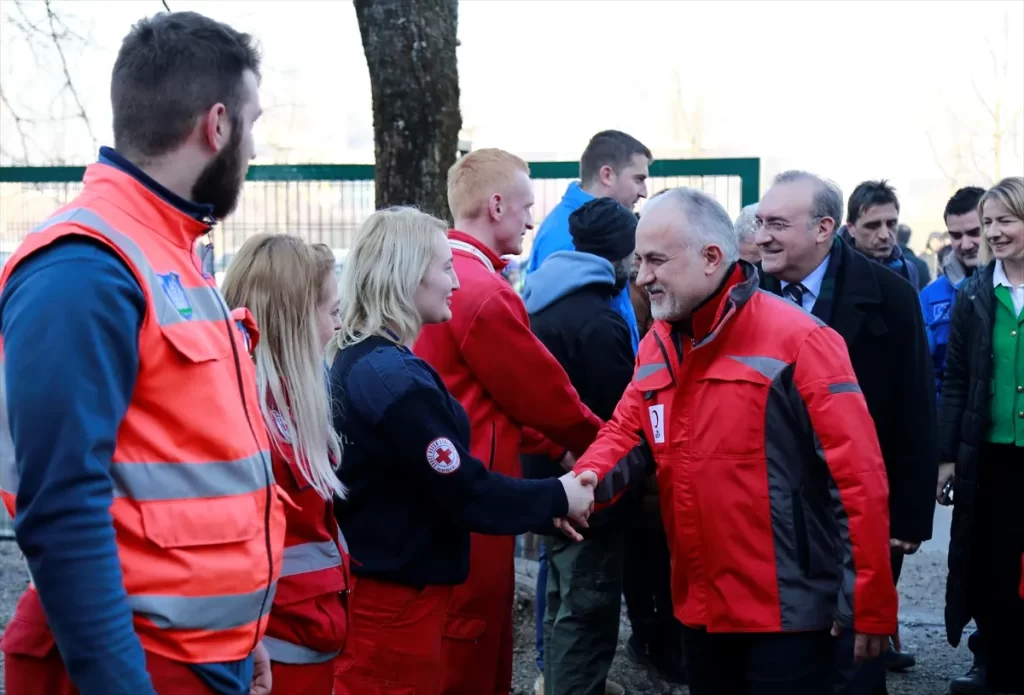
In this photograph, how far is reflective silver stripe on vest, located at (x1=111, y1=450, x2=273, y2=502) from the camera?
1.91m

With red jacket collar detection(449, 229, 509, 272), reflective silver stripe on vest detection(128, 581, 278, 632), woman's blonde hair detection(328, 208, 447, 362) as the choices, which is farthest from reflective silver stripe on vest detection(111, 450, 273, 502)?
red jacket collar detection(449, 229, 509, 272)

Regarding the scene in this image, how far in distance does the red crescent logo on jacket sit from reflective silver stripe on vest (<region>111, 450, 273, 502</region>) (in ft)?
4.12

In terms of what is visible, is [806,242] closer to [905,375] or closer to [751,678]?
[905,375]

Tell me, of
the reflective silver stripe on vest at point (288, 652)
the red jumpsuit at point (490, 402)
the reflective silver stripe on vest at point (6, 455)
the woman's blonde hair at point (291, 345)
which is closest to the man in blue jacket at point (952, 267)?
the red jumpsuit at point (490, 402)

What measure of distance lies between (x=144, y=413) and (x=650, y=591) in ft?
14.8

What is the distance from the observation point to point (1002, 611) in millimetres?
5590

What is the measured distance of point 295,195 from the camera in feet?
28.4

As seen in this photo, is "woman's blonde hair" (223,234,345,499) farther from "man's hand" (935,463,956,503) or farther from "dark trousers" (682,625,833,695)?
"man's hand" (935,463,956,503)

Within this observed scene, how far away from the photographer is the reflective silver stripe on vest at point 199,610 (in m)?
1.94

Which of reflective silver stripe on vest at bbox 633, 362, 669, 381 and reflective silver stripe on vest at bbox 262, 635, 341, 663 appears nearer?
reflective silver stripe on vest at bbox 262, 635, 341, 663

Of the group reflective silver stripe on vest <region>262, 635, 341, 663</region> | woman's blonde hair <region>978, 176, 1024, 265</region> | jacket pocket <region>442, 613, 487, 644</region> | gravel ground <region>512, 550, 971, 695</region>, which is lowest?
gravel ground <region>512, 550, 971, 695</region>

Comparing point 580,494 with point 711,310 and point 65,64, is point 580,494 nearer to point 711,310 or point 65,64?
point 711,310

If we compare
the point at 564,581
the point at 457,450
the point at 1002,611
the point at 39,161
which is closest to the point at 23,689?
the point at 457,450

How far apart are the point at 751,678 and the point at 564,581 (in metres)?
1.60
